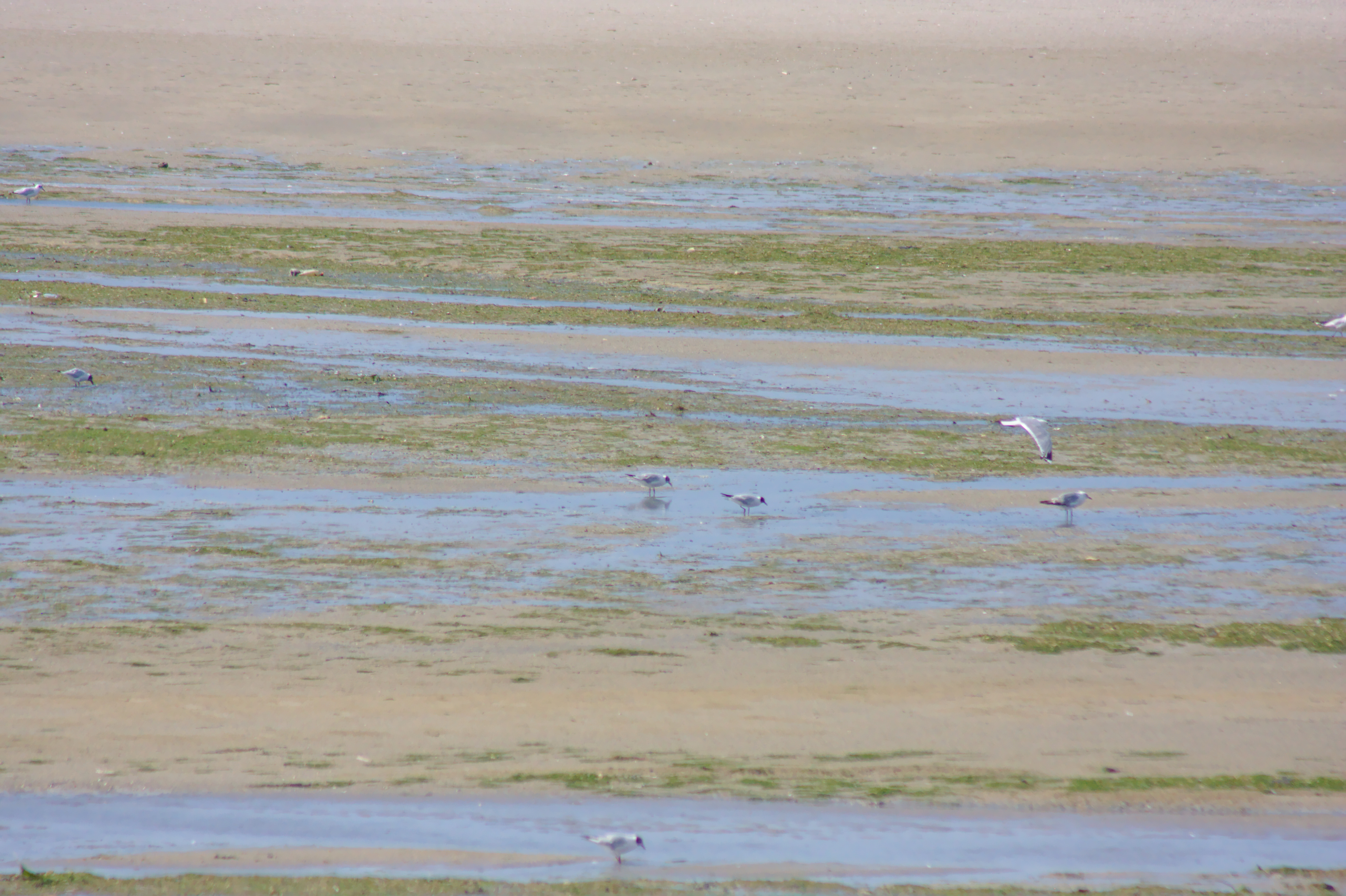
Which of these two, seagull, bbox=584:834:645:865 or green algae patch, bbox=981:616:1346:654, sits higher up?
green algae patch, bbox=981:616:1346:654

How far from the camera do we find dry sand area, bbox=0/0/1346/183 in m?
20.4

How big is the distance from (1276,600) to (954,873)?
3.01 metres

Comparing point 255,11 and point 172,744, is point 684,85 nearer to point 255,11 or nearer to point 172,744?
point 255,11

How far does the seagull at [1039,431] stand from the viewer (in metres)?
7.93

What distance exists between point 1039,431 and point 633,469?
92.8 inches

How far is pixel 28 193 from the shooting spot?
16.0 m

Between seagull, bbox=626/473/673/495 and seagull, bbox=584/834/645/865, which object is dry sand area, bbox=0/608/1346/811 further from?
seagull, bbox=626/473/673/495

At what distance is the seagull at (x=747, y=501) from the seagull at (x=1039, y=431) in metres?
1.62

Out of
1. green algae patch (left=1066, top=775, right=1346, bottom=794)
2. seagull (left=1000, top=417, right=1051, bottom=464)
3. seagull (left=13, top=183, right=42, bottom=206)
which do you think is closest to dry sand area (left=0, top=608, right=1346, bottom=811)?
green algae patch (left=1066, top=775, right=1346, bottom=794)

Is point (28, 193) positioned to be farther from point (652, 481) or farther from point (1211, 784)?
point (1211, 784)

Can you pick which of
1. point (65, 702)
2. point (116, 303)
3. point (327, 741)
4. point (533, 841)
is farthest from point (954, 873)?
point (116, 303)

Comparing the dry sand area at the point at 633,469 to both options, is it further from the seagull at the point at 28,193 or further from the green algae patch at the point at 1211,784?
the seagull at the point at 28,193

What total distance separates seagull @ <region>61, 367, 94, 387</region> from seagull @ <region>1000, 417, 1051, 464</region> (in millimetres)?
5982

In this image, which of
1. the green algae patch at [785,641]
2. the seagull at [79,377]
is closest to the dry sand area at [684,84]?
the seagull at [79,377]
